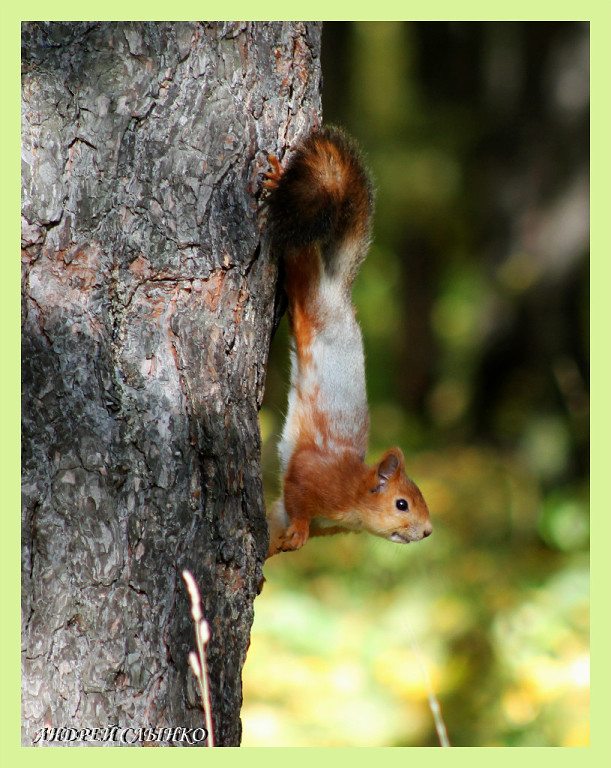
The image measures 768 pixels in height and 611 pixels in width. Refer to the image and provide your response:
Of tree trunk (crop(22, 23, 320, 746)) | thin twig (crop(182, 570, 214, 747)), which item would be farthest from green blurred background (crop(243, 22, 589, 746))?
thin twig (crop(182, 570, 214, 747))

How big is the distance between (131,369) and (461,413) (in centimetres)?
496

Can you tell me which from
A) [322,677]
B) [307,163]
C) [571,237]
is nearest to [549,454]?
[571,237]

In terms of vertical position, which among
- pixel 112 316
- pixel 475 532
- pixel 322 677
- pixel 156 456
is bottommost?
pixel 322 677

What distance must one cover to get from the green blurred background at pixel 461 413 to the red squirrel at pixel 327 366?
227 millimetres

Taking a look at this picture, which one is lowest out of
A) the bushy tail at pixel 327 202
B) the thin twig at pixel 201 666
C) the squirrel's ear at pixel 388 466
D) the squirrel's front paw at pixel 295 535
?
the thin twig at pixel 201 666

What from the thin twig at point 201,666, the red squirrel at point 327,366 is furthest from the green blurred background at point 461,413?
the thin twig at point 201,666

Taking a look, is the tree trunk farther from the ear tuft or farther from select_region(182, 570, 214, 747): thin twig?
the ear tuft

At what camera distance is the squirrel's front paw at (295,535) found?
2746 millimetres

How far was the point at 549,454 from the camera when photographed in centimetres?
587

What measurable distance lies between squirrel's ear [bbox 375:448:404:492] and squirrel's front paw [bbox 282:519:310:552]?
355 mm

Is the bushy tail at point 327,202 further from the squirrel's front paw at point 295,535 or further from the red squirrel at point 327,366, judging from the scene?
the squirrel's front paw at point 295,535

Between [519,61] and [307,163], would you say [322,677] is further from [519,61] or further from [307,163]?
[519,61]

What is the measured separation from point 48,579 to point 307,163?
52.2 inches

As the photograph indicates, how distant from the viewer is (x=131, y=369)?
6.59 ft
